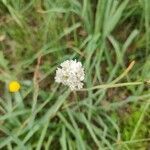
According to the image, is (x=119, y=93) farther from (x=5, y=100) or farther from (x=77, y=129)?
(x=5, y=100)

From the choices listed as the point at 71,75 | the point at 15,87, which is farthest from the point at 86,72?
the point at 15,87

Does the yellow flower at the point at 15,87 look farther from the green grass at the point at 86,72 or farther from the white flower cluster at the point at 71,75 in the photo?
the white flower cluster at the point at 71,75

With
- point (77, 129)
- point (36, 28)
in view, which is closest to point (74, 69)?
point (77, 129)

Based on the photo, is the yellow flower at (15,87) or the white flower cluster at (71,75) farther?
the yellow flower at (15,87)

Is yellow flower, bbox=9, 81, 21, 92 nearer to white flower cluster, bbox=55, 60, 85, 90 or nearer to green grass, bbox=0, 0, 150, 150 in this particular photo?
green grass, bbox=0, 0, 150, 150

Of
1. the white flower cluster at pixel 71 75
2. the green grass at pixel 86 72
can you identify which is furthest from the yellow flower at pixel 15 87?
the white flower cluster at pixel 71 75
